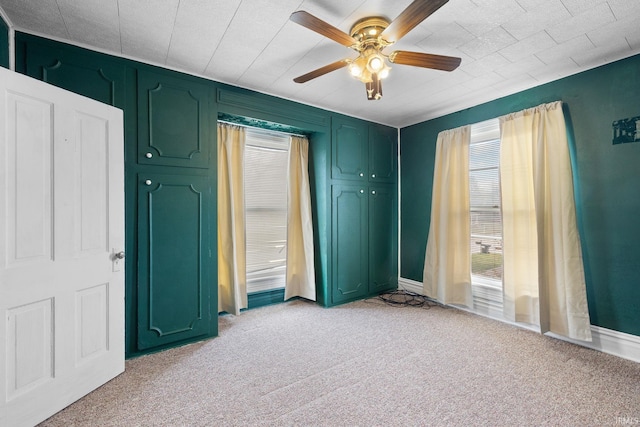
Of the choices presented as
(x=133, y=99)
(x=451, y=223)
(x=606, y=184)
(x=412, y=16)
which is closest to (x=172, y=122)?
(x=133, y=99)

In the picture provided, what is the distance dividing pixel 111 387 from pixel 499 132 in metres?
4.06

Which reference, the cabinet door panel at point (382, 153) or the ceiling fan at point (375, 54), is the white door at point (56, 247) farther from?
the cabinet door panel at point (382, 153)

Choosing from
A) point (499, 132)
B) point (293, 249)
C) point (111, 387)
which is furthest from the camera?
point (293, 249)

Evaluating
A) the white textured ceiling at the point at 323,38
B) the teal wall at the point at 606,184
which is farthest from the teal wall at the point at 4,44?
the teal wall at the point at 606,184

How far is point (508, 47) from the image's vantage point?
2.12m

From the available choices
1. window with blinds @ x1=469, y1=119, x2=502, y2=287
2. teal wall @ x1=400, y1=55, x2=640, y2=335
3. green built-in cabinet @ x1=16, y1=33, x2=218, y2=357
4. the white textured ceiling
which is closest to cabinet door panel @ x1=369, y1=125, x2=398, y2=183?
window with blinds @ x1=469, y1=119, x2=502, y2=287

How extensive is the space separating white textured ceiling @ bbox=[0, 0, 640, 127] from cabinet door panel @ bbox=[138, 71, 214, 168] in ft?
0.56

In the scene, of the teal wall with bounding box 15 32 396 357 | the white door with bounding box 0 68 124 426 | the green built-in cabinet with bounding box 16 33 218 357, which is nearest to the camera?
the white door with bounding box 0 68 124 426

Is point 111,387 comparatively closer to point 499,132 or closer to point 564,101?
point 499,132

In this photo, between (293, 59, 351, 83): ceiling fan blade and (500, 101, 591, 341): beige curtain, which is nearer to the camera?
(293, 59, 351, 83): ceiling fan blade

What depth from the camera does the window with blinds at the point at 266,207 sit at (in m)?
3.33

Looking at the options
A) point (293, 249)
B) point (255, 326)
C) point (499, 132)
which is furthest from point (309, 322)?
point (499, 132)

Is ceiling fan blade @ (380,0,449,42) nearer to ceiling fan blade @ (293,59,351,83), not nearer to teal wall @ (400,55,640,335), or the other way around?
ceiling fan blade @ (293,59,351,83)

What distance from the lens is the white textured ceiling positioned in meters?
1.70
